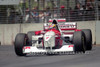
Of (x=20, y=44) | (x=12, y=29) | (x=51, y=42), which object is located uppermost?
(x=51, y=42)

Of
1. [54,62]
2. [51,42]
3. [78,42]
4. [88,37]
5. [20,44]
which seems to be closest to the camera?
[54,62]

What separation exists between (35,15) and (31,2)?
0.79 m

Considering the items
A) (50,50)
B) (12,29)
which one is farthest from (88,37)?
(12,29)

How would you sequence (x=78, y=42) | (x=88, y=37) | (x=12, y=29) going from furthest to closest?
1. (x=12, y=29)
2. (x=88, y=37)
3. (x=78, y=42)

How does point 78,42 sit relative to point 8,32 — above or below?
above

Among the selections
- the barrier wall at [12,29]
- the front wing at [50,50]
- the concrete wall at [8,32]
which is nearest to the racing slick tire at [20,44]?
the front wing at [50,50]

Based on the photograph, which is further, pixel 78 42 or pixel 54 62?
pixel 78 42

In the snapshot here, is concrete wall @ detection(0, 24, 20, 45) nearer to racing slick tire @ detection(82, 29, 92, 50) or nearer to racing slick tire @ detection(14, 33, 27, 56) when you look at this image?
racing slick tire @ detection(82, 29, 92, 50)

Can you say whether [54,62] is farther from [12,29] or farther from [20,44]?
[12,29]

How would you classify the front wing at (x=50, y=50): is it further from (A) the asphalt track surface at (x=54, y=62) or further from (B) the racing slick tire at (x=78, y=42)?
(A) the asphalt track surface at (x=54, y=62)

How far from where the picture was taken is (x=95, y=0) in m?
19.9

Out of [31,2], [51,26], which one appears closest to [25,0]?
[31,2]

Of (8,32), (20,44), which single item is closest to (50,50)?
A: (20,44)

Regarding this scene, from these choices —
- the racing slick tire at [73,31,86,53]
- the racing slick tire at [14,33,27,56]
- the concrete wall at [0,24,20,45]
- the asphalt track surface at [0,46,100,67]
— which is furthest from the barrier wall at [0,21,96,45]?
the asphalt track surface at [0,46,100,67]
